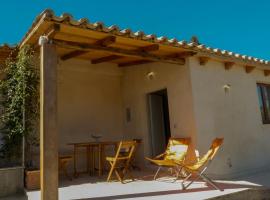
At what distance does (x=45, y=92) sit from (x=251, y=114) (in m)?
6.45

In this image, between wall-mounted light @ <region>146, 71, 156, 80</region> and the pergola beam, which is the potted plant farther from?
wall-mounted light @ <region>146, 71, 156, 80</region>

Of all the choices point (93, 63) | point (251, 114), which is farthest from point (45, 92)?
point (251, 114)

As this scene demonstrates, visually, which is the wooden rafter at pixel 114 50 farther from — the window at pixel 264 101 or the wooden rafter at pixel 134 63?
the window at pixel 264 101

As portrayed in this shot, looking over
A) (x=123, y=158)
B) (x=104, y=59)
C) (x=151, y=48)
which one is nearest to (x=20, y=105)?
(x=123, y=158)

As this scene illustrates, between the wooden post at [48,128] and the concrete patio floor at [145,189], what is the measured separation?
772 millimetres

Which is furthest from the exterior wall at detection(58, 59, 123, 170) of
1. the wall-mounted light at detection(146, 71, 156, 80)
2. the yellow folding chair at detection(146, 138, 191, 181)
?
the yellow folding chair at detection(146, 138, 191, 181)

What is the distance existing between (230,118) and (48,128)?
17.4 ft

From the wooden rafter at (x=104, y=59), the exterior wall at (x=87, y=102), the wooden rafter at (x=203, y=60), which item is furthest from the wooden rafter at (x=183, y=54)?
the exterior wall at (x=87, y=102)

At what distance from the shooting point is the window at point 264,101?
933cm

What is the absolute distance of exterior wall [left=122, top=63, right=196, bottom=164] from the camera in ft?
24.4

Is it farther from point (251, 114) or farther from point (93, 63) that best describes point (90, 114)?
point (251, 114)

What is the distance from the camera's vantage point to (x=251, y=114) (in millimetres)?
8727

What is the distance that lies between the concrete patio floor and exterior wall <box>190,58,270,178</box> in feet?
2.69

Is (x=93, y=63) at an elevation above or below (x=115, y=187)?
above
